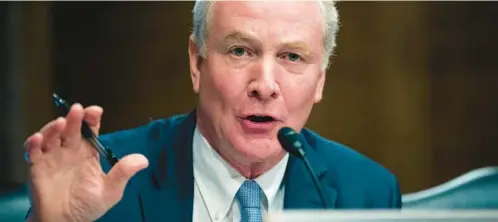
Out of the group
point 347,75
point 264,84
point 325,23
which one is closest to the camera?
point 264,84

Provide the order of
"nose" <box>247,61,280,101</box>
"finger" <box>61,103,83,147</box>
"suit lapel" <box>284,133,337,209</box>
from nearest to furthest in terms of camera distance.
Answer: "finger" <box>61,103,83,147</box>, "nose" <box>247,61,280,101</box>, "suit lapel" <box>284,133,337,209</box>

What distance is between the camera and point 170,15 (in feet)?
5.32

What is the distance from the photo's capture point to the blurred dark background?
1563 millimetres

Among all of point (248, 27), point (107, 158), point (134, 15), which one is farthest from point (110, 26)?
point (107, 158)

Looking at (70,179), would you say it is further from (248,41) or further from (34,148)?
(248,41)

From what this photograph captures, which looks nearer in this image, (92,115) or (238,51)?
(92,115)

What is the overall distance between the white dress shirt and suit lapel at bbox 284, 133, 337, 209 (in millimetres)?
18

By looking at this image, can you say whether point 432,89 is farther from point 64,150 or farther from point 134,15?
point 64,150

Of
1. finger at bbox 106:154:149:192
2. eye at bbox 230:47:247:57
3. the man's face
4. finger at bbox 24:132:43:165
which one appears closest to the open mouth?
the man's face

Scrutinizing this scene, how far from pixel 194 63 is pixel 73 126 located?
46 cm

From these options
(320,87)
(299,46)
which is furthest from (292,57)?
(320,87)

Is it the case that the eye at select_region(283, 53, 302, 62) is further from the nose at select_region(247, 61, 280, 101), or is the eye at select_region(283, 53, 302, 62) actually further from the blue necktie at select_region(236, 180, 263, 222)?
the blue necktie at select_region(236, 180, 263, 222)

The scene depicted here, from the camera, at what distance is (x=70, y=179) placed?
1.17m

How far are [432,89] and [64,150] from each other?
930mm
